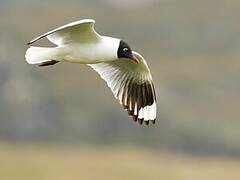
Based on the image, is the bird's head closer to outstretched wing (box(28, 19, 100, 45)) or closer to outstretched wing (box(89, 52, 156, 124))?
outstretched wing (box(28, 19, 100, 45))

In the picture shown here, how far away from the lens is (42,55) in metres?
3.27

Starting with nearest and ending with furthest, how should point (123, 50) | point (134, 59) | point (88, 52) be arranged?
point (88, 52), point (123, 50), point (134, 59)

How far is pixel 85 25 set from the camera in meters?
3.17

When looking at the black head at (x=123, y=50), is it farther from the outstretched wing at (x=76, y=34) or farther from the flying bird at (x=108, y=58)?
the outstretched wing at (x=76, y=34)

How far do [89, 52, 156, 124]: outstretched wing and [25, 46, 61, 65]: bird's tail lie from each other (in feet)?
1.58

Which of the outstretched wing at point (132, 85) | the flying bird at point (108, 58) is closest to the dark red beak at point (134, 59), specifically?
the flying bird at point (108, 58)

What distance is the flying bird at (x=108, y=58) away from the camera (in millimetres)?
3246

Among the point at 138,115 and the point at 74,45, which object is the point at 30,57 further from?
the point at 138,115

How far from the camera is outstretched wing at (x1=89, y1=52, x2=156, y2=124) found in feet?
12.2

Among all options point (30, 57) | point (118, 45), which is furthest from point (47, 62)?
point (118, 45)

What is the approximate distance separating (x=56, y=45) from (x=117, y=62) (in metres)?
0.45

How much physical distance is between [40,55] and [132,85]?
599 mm

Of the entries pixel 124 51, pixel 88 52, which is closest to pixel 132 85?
pixel 124 51

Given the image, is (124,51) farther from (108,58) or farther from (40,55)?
(40,55)
